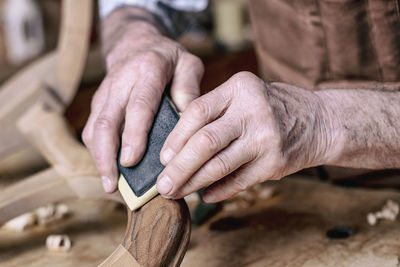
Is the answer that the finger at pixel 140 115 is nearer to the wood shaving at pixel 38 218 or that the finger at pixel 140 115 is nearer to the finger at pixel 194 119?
the finger at pixel 194 119

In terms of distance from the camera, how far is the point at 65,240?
79cm

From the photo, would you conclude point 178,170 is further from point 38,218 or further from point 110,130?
point 38,218

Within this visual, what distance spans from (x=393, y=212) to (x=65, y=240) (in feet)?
1.72

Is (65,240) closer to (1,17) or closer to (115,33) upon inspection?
(115,33)

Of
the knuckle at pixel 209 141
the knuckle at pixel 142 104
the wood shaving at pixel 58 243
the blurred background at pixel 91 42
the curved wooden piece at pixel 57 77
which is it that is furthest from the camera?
the blurred background at pixel 91 42

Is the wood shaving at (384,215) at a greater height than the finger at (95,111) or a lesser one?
lesser

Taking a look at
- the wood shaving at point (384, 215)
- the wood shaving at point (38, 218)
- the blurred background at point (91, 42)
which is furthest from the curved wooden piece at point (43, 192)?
the blurred background at point (91, 42)

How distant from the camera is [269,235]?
78 centimetres

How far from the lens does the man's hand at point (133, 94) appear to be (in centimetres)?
65

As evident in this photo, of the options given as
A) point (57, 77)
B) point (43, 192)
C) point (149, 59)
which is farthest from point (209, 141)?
point (57, 77)

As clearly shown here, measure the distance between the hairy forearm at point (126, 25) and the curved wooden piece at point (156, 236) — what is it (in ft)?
1.34

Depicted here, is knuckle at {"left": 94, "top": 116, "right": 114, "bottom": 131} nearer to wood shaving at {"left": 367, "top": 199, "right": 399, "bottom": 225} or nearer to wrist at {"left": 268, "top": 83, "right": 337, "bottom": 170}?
wrist at {"left": 268, "top": 83, "right": 337, "bottom": 170}

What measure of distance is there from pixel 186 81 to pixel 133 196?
0.21 metres

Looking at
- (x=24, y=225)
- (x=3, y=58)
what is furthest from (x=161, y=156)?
(x=3, y=58)
